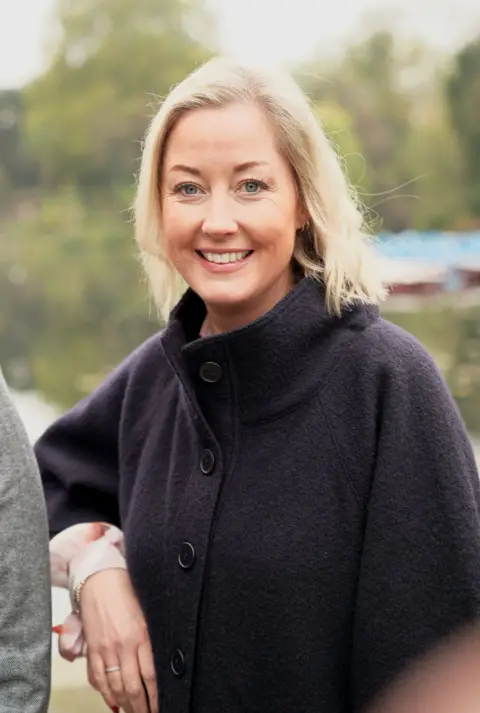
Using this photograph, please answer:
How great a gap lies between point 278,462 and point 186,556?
183 millimetres

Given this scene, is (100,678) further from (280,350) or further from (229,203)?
(229,203)

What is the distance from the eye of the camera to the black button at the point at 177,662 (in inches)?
53.5

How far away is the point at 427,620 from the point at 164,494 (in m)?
0.42

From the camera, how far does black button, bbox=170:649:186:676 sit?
1358 millimetres

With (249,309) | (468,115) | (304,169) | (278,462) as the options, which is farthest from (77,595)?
(468,115)

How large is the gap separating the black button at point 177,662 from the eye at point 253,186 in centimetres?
64

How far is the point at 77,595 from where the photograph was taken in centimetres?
150

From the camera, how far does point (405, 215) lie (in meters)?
3.32

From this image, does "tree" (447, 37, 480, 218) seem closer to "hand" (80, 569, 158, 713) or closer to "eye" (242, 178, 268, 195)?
"eye" (242, 178, 268, 195)

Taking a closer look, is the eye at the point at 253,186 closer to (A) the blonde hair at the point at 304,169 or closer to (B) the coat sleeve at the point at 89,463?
(A) the blonde hair at the point at 304,169

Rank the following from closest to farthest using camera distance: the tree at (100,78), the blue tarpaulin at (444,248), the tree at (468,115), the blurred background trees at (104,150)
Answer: the blue tarpaulin at (444,248) → the tree at (468,115) → the blurred background trees at (104,150) → the tree at (100,78)

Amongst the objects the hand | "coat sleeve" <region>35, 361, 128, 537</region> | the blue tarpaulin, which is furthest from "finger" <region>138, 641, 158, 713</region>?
the blue tarpaulin

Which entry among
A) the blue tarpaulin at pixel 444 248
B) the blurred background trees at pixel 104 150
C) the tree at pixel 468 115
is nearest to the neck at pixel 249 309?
the blue tarpaulin at pixel 444 248

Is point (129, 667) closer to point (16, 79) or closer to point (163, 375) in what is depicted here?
point (163, 375)
